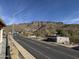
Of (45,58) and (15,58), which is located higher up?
(15,58)

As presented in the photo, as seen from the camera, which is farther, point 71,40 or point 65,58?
point 71,40

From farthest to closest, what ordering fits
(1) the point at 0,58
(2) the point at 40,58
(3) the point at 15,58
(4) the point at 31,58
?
1. (2) the point at 40,58
2. (1) the point at 0,58
3. (3) the point at 15,58
4. (4) the point at 31,58

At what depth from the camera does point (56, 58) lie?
22.5m

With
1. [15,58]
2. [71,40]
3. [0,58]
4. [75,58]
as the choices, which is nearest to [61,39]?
[71,40]

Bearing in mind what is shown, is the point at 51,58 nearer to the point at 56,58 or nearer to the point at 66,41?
the point at 56,58

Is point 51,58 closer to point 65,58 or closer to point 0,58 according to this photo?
point 65,58

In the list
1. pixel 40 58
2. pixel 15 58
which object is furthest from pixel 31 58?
pixel 40 58

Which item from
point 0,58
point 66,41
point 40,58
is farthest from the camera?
point 66,41

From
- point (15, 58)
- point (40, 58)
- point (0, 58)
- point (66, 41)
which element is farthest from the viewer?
point (66, 41)

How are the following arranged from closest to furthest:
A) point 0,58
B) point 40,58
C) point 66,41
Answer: point 0,58
point 40,58
point 66,41

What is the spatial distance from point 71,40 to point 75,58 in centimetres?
3355

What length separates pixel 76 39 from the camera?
2125 inches

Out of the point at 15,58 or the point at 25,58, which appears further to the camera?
the point at 15,58

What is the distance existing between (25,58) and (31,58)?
0.17m
